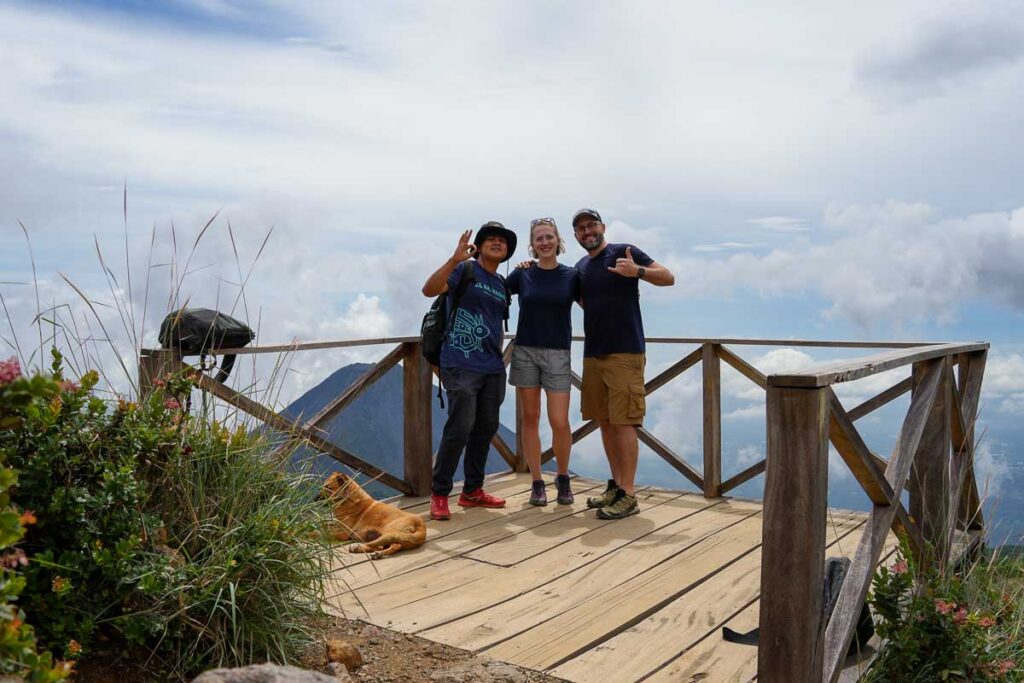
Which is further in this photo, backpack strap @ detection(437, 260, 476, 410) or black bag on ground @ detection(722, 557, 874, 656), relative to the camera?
backpack strap @ detection(437, 260, 476, 410)

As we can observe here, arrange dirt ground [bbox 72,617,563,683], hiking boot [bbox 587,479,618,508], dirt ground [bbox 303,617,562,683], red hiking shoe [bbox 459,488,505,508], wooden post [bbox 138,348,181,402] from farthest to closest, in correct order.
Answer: red hiking shoe [bbox 459,488,505,508] < hiking boot [bbox 587,479,618,508] < wooden post [bbox 138,348,181,402] < dirt ground [bbox 303,617,562,683] < dirt ground [bbox 72,617,563,683]

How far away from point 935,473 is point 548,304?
6.99 feet

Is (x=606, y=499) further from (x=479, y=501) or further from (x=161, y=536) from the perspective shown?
(x=161, y=536)

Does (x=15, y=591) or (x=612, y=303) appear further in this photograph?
(x=612, y=303)

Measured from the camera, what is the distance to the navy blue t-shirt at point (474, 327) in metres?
4.87

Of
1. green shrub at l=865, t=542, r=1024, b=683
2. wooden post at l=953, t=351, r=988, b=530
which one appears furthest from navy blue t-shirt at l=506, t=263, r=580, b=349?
green shrub at l=865, t=542, r=1024, b=683

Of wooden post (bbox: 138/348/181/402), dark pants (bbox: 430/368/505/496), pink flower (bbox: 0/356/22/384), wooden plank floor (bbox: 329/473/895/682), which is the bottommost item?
wooden plank floor (bbox: 329/473/895/682)

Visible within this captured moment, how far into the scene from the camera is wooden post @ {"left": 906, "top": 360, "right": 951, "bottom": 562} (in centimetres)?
394

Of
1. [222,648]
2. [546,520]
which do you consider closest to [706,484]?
[546,520]

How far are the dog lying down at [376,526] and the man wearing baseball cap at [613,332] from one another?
120 cm

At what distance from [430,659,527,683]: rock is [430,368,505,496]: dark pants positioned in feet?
6.76

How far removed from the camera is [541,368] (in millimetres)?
5039

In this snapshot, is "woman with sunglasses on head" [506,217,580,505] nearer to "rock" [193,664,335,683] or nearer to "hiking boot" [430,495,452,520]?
"hiking boot" [430,495,452,520]

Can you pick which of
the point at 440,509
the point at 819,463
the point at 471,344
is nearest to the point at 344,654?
the point at 819,463
